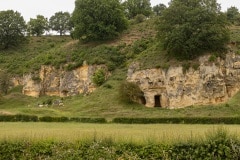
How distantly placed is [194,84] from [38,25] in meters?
65.7

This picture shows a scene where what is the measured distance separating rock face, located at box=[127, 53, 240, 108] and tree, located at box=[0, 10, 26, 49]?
44145 mm

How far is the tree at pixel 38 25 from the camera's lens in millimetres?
108800

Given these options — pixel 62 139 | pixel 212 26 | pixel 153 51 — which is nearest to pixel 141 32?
pixel 153 51

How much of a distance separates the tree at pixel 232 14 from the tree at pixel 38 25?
52807mm

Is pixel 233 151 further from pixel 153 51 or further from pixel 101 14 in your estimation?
pixel 101 14

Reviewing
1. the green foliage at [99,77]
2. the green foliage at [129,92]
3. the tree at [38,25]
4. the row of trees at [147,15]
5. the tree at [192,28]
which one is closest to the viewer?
the tree at [192,28]

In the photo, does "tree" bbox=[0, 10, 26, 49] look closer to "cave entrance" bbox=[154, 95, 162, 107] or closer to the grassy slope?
the grassy slope

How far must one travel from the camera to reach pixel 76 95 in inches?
2633

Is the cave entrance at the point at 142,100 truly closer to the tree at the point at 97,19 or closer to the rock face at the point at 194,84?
the rock face at the point at 194,84

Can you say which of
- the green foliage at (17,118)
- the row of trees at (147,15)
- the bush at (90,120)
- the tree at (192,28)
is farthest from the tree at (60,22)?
the bush at (90,120)

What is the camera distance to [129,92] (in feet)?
183

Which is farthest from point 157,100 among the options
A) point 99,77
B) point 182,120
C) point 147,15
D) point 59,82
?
point 147,15

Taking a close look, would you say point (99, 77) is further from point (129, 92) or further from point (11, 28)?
point (11, 28)

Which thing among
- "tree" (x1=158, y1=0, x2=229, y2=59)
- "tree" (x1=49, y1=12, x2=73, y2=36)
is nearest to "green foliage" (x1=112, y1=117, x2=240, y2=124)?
"tree" (x1=158, y1=0, x2=229, y2=59)
